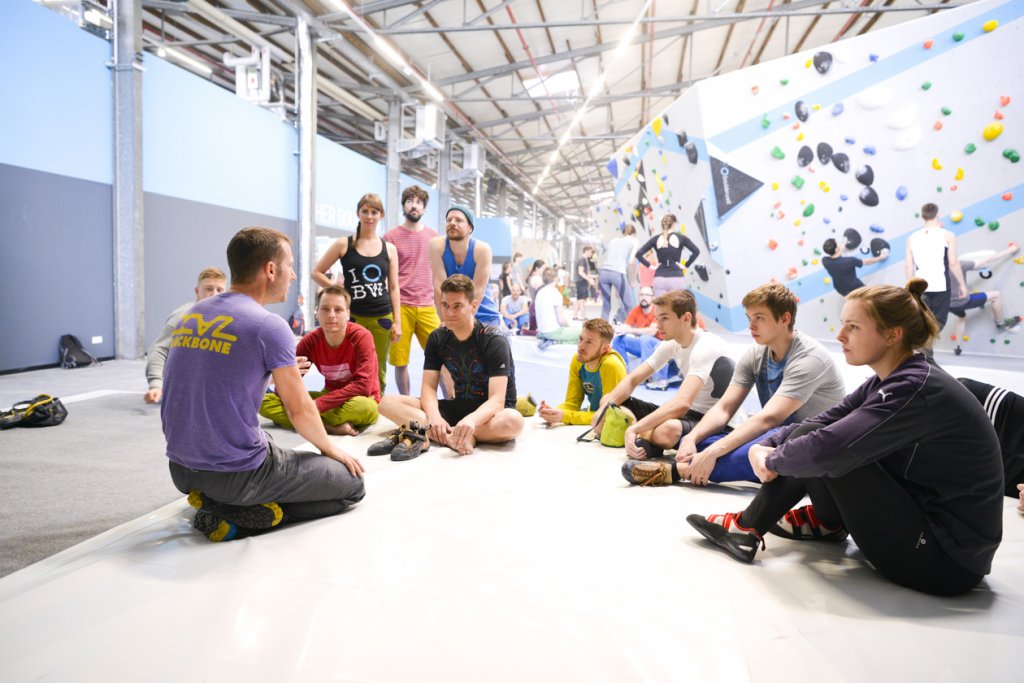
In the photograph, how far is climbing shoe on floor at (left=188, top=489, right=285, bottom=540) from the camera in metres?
1.90

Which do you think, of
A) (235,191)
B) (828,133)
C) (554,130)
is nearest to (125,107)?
(235,191)

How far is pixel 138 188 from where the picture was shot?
232 inches

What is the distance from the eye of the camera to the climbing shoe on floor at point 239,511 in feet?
6.25

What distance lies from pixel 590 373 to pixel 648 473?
114 cm

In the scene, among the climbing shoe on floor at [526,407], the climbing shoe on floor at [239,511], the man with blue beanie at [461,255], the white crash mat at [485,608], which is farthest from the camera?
the climbing shoe on floor at [526,407]

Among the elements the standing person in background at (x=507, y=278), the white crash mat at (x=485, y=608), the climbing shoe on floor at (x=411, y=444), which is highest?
the standing person in background at (x=507, y=278)

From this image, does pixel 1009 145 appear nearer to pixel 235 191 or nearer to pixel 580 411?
pixel 580 411

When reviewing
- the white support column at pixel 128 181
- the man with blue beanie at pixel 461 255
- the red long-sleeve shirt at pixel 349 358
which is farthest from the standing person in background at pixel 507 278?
the red long-sleeve shirt at pixel 349 358

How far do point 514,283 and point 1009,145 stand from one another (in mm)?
6577

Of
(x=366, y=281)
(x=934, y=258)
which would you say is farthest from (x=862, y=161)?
(x=366, y=281)

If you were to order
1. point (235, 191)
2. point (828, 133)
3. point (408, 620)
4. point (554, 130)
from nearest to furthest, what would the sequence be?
point (408, 620) → point (828, 133) → point (235, 191) → point (554, 130)

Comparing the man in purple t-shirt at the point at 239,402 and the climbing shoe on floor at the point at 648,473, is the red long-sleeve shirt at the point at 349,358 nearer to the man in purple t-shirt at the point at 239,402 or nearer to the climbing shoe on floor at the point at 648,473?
the man in purple t-shirt at the point at 239,402

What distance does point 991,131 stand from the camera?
5.98 meters

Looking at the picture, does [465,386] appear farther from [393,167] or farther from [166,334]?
[393,167]
